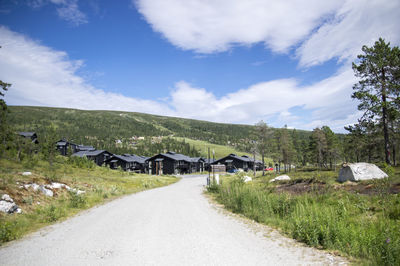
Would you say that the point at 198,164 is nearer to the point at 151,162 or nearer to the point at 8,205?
the point at 151,162

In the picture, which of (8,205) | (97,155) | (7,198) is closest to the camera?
(8,205)

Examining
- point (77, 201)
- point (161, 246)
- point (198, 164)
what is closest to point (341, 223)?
point (161, 246)

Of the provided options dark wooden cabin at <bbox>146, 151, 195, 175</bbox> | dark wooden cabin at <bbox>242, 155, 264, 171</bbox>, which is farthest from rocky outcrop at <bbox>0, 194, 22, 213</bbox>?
dark wooden cabin at <bbox>242, 155, 264, 171</bbox>

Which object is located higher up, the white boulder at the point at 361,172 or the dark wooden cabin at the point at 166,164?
the white boulder at the point at 361,172

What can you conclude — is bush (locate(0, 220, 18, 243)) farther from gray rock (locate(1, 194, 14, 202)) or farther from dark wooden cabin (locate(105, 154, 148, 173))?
dark wooden cabin (locate(105, 154, 148, 173))

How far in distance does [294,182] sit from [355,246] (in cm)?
1150

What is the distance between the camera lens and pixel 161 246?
19.3 ft

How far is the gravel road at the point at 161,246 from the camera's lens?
4914 mm

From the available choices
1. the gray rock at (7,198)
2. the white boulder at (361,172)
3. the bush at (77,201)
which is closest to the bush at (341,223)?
the white boulder at (361,172)

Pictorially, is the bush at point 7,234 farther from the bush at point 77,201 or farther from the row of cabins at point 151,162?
the row of cabins at point 151,162

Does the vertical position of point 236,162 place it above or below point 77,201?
below

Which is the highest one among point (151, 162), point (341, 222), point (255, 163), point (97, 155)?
point (341, 222)

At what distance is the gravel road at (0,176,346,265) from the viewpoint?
16.1 ft

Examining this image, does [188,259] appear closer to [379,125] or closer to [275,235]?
[275,235]
